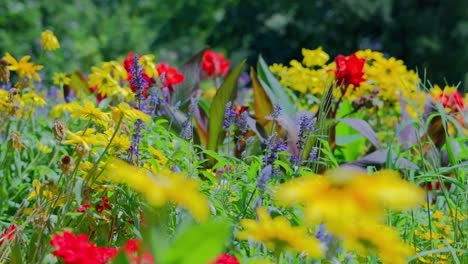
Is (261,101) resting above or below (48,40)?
below

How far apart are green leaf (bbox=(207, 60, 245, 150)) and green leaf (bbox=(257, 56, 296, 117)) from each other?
20 centimetres

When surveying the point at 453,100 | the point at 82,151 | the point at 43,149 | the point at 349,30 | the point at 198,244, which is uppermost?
the point at 198,244

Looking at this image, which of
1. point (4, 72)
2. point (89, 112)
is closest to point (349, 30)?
point (4, 72)

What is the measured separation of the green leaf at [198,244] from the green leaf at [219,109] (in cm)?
220

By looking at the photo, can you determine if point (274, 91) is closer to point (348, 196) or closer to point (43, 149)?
point (43, 149)

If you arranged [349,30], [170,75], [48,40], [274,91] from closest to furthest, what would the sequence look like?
[48,40] → [170,75] → [274,91] → [349,30]

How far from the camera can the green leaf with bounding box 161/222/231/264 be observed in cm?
84

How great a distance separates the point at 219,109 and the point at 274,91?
0.35m

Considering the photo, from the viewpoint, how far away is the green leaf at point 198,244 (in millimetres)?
839

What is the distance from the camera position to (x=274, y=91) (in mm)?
3320

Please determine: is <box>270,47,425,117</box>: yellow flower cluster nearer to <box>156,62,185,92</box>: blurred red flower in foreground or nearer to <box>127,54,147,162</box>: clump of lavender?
<box>156,62,185,92</box>: blurred red flower in foreground

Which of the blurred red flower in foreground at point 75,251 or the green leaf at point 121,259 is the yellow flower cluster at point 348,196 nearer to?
the green leaf at point 121,259

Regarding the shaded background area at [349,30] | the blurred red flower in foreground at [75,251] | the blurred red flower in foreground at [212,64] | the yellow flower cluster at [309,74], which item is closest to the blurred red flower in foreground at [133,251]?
the blurred red flower in foreground at [75,251]

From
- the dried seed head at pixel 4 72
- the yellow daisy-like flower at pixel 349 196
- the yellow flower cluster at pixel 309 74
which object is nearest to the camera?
the yellow daisy-like flower at pixel 349 196
